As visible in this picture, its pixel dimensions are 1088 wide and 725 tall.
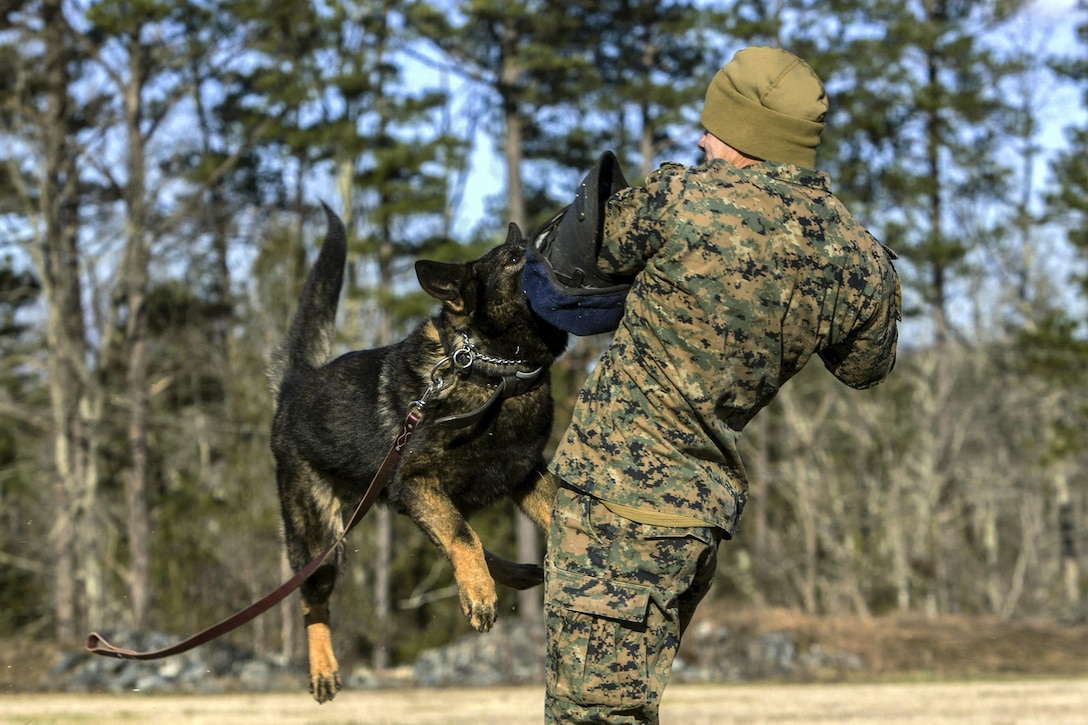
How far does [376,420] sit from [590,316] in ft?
4.57

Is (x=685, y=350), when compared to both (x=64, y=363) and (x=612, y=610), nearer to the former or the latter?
(x=612, y=610)

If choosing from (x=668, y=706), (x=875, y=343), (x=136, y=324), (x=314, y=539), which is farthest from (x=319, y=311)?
(x=136, y=324)

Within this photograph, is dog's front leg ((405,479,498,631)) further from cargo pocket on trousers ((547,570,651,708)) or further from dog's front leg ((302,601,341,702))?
dog's front leg ((302,601,341,702))

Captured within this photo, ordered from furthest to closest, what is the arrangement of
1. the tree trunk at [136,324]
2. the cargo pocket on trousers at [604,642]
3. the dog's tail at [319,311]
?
1. the tree trunk at [136,324]
2. the dog's tail at [319,311]
3. the cargo pocket on trousers at [604,642]

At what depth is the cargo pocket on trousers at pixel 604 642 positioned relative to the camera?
3.02 meters

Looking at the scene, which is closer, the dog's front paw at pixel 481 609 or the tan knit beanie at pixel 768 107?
the tan knit beanie at pixel 768 107

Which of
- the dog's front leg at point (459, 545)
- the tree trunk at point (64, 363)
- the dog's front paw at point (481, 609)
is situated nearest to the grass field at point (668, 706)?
the dog's front leg at point (459, 545)

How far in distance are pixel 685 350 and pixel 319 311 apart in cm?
267

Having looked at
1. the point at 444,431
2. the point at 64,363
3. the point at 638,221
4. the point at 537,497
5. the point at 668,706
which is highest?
the point at 64,363

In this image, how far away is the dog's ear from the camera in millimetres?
4090

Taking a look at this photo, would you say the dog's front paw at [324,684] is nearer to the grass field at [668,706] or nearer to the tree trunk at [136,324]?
the grass field at [668,706]

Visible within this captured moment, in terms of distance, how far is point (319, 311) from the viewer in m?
5.35

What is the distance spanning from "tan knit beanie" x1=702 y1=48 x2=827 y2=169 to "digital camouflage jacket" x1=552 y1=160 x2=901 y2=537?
0.23ft

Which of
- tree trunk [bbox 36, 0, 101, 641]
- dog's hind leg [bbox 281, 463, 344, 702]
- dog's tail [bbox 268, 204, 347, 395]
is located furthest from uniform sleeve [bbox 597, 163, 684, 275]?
tree trunk [bbox 36, 0, 101, 641]
